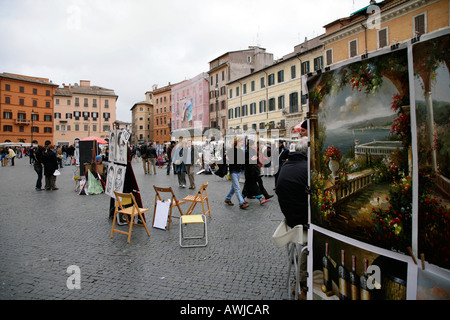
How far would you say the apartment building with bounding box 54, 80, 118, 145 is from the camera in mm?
68938

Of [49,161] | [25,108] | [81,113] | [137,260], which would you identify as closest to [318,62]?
[49,161]

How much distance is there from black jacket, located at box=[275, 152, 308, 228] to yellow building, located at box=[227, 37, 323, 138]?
78.5 feet

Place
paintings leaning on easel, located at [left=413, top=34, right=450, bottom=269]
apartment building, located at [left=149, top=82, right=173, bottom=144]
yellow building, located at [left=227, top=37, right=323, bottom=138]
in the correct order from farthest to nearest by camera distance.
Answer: apartment building, located at [left=149, top=82, right=173, bottom=144] → yellow building, located at [left=227, top=37, right=323, bottom=138] → paintings leaning on easel, located at [left=413, top=34, right=450, bottom=269]

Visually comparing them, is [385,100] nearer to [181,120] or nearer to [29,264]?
[29,264]

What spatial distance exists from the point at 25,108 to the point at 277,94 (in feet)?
189

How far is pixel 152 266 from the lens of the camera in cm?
397

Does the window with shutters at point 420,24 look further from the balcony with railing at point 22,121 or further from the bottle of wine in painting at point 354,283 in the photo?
the balcony with railing at point 22,121

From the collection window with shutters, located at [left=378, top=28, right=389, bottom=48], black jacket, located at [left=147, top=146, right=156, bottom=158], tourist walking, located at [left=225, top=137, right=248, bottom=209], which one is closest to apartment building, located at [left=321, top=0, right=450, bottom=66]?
window with shutters, located at [left=378, top=28, right=389, bottom=48]

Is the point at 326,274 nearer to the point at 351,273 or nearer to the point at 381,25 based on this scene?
the point at 351,273

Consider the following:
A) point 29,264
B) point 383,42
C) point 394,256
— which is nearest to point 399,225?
point 394,256

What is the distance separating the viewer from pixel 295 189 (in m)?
3.14

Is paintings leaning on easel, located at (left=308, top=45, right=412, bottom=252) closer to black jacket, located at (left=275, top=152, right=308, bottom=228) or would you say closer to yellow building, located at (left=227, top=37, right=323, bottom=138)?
black jacket, located at (left=275, top=152, right=308, bottom=228)

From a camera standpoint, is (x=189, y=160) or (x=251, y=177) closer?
(x=251, y=177)
